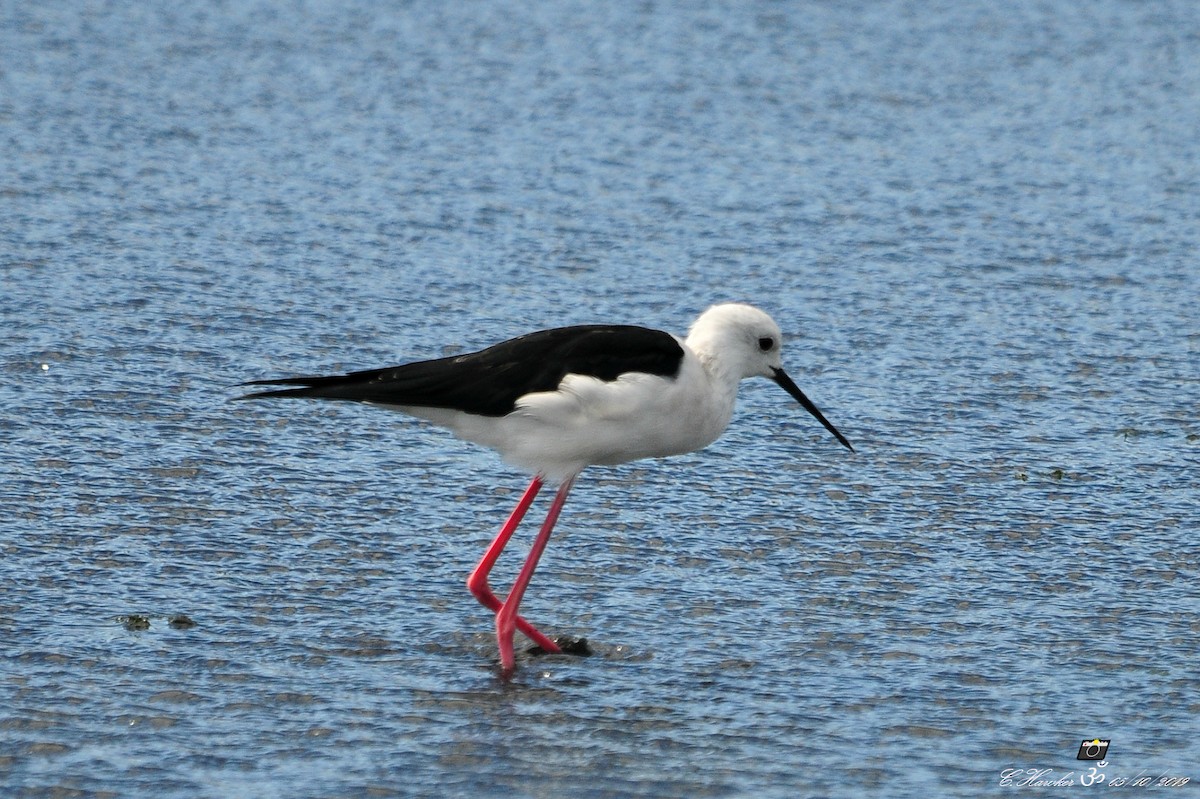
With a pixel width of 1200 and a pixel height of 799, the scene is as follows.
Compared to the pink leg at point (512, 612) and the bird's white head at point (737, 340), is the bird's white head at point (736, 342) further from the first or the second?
the pink leg at point (512, 612)

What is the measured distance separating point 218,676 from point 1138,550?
3.32 m

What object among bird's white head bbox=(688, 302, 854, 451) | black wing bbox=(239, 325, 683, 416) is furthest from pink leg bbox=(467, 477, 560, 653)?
bird's white head bbox=(688, 302, 854, 451)

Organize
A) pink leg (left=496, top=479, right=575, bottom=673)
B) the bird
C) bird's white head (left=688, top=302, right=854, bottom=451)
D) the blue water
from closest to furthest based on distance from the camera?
the blue water, pink leg (left=496, top=479, right=575, bottom=673), the bird, bird's white head (left=688, top=302, right=854, bottom=451)

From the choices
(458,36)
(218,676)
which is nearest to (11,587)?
(218,676)

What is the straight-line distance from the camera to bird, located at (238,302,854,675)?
5.88m

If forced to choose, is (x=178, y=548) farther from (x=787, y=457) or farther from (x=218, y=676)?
(x=787, y=457)

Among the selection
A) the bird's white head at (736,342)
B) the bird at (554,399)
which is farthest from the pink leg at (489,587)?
the bird's white head at (736,342)

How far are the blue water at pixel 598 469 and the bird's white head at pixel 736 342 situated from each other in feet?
2.47

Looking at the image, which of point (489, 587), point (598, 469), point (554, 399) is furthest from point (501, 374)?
point (598, 469)

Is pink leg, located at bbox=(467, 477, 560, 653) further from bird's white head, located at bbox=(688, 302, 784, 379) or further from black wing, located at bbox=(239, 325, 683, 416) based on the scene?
bird's white head, located at bbox=(688, 302, 784, 379)

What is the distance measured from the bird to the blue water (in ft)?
1.57

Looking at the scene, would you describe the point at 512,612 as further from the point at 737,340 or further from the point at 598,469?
the point at 598,469

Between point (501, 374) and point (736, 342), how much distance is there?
82 centimetres

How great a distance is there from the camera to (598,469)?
25.0 ft
